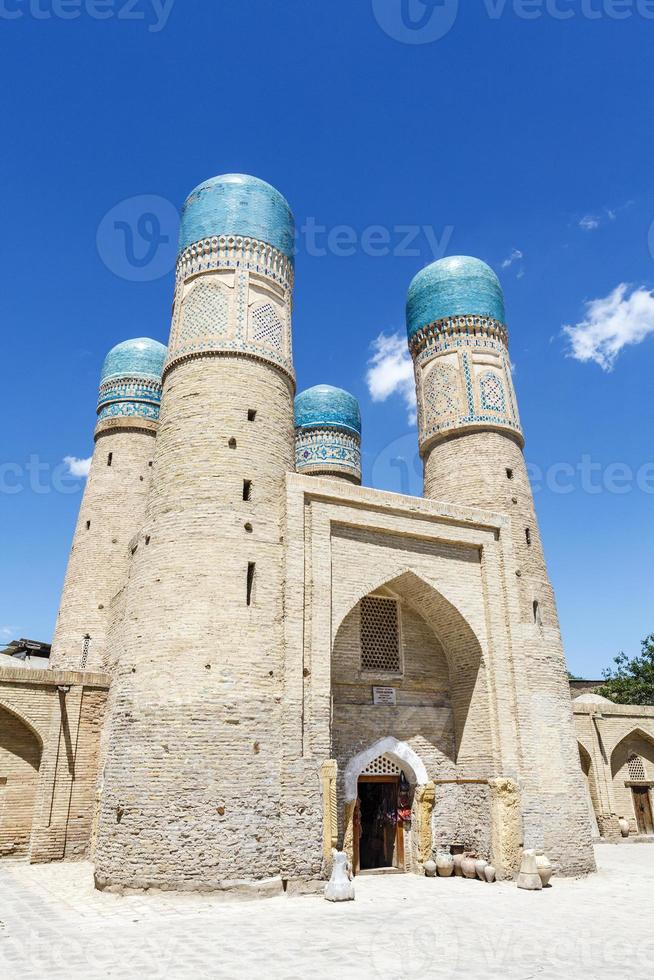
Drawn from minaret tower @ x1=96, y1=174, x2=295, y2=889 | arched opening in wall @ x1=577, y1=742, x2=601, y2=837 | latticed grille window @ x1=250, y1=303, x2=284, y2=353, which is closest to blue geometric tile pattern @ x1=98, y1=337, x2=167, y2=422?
minaret tower @ x1=96, y1=174, x2=295, y2=889

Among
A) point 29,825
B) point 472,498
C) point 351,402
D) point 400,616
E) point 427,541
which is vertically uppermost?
point 351,402

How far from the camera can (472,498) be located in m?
16.4

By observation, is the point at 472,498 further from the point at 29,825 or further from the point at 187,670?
the point at 29,825

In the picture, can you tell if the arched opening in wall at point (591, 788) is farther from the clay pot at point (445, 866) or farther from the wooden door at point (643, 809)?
the clay pot at point (445, 866)

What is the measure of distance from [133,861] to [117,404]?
558 inches

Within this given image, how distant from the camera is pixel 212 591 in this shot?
444 inches

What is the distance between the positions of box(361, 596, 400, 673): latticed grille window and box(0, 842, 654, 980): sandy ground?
3.87 meters

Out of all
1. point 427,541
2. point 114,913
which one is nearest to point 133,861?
point 114,913

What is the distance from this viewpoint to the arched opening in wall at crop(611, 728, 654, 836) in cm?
2008

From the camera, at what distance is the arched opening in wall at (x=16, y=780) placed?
13.0 m

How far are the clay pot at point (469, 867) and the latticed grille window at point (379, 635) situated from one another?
11.5 feet

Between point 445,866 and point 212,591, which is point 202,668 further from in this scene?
point 445,866

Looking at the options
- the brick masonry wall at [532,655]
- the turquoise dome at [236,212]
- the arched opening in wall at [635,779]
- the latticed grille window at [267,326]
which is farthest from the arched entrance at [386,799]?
the turquoise dome at [236,212]

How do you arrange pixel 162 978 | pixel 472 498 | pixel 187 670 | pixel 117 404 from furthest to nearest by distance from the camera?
pixel 117 404, pixel 472 498, pixel 187 670, pixel 162 978
